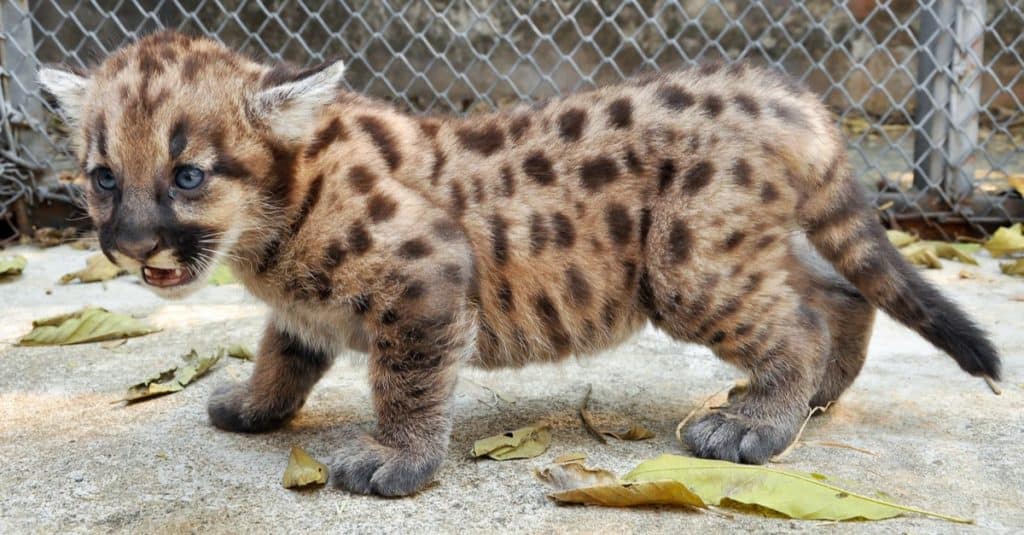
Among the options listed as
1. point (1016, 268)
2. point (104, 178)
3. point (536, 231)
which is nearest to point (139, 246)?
point (104, 178)

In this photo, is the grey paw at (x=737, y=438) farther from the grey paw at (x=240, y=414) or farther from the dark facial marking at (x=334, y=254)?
the grey paw at (x=240, y=414)

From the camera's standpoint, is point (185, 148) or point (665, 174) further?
point (665, 174)

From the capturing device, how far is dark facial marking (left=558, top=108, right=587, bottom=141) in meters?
3.96

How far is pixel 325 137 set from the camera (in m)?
3.73

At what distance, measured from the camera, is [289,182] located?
3607 millimetres

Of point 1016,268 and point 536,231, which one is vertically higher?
point 536,231

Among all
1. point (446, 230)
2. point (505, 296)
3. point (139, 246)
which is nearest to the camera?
point (139, 246)

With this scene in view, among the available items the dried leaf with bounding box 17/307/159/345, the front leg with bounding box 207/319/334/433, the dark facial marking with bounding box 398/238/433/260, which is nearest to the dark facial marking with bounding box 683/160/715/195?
the dark facial marking with bounding box 398/238/433/260

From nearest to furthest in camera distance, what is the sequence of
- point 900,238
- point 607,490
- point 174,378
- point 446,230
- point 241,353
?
point 607,490 < point 446,230 < point 174,378 < point 241,353 < point 900,238

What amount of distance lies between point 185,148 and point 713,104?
5.97 ft

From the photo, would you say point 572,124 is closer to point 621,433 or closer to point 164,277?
point 621,433

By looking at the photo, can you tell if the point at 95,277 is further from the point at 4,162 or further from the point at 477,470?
the point at 477,470

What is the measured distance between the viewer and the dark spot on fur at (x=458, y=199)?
12.5 ft

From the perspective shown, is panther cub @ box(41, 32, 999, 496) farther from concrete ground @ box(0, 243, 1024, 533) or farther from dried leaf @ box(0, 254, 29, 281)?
dried leaf @ box(0, 254, 29, 281)
